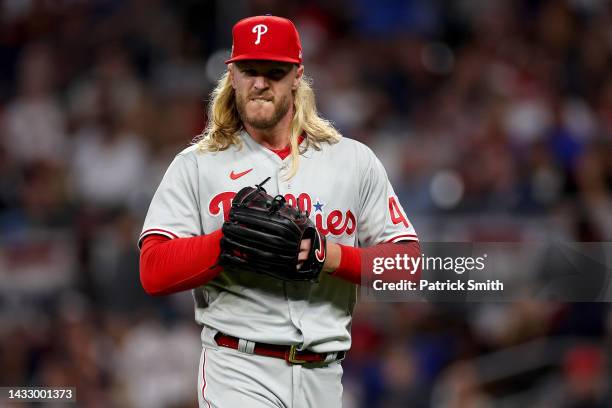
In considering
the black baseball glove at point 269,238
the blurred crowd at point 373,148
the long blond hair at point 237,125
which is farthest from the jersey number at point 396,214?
the blurred crowd at point 373,148

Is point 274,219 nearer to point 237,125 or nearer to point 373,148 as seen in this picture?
point 237,125

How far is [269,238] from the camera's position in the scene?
8.48 ft

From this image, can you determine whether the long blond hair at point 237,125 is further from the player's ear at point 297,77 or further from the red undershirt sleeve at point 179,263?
the red undershirt sleeve at point 179,263

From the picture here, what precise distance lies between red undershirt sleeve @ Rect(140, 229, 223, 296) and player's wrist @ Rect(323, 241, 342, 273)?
0.28 m

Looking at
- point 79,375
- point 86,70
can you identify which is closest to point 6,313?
point 79,375

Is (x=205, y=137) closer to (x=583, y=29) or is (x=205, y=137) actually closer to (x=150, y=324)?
(x=150, y=324)

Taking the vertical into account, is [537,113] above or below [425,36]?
below

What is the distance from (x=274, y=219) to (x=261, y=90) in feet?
1.34

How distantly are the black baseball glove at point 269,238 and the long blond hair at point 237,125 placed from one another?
286 mm

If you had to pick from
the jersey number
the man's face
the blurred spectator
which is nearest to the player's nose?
the man's face

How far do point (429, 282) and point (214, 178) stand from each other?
0.84 meters

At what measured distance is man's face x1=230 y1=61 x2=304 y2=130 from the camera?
282cm

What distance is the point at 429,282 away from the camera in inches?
130

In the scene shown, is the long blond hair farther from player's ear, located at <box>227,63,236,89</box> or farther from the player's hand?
the player's hand
